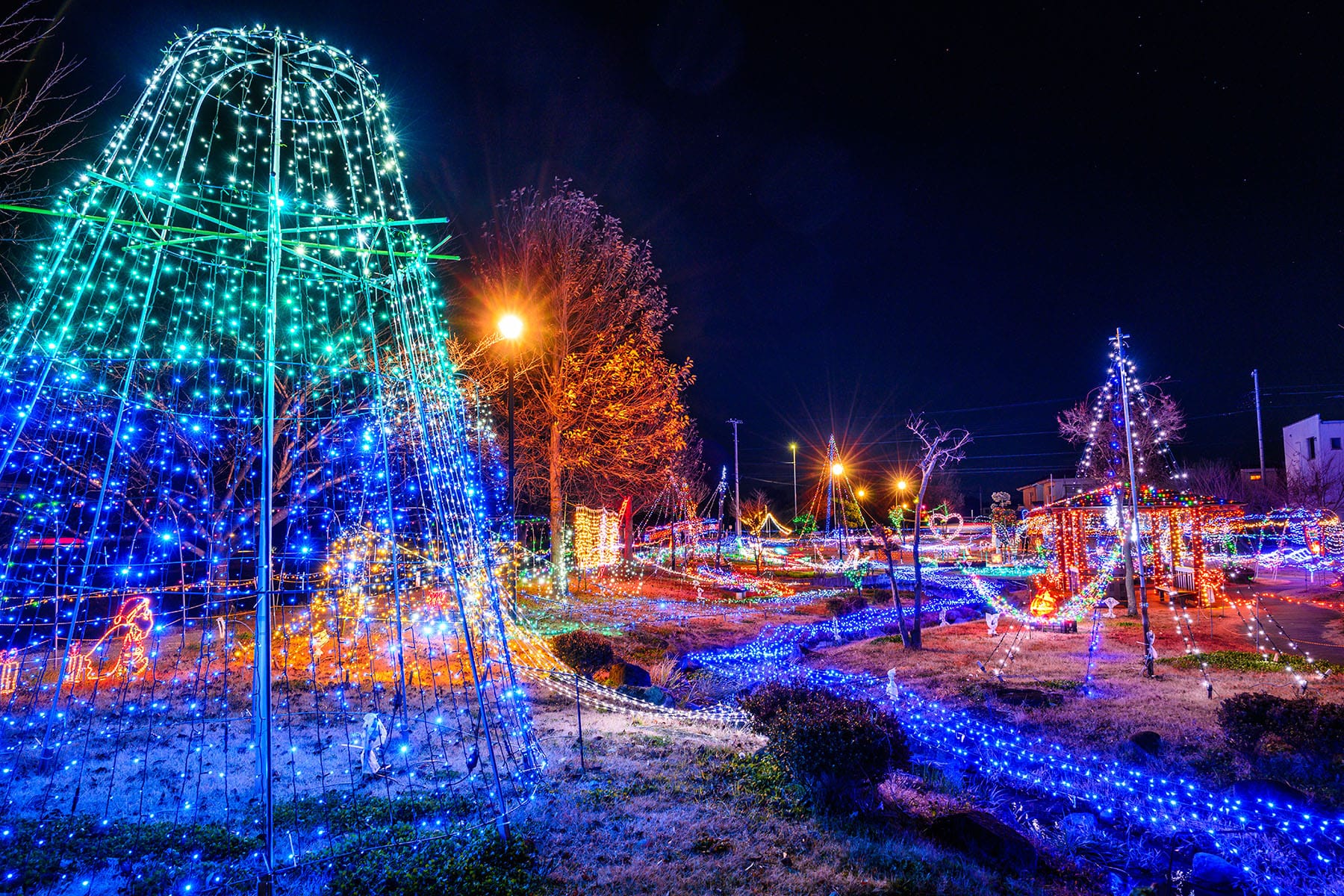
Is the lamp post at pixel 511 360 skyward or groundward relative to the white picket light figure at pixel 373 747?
skyward

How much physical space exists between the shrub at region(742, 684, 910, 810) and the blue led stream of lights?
1.71 meters

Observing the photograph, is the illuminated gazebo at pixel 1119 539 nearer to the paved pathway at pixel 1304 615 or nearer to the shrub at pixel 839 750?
the paved pathway at pixel 1304 615

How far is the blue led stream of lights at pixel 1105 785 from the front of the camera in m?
5.38

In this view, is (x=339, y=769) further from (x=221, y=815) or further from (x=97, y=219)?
(x=97, y=219)

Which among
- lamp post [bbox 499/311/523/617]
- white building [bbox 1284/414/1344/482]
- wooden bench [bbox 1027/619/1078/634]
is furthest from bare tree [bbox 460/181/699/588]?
white building [bbox 1284/414/1344/482]

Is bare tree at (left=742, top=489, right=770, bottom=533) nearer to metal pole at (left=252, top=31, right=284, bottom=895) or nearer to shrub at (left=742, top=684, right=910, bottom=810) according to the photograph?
shrub at (left=742, top=684, right=910, bottom=810)

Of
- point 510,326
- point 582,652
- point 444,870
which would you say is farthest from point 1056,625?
point 444,870

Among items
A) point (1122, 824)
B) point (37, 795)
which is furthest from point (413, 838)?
point (1122, 824)

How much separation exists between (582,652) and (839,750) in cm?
556

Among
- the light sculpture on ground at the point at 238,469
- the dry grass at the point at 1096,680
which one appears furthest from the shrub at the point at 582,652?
the dry grass at the point at 1096,680

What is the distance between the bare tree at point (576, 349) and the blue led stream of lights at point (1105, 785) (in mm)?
9864

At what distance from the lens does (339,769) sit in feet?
20.3

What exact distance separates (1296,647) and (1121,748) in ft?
27.3

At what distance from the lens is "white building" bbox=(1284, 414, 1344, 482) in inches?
1405
